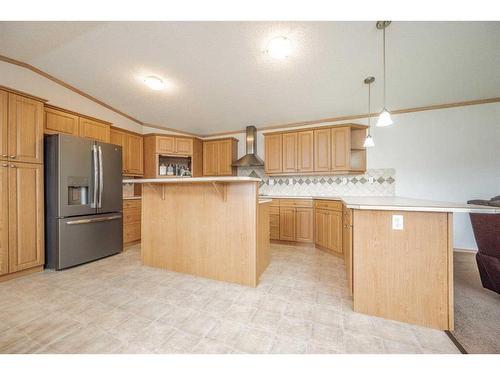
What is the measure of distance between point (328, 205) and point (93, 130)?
3932 mm

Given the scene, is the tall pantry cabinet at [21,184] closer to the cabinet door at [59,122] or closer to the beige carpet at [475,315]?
the cabinet door at [59,122]

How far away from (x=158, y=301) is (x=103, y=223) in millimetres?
1812

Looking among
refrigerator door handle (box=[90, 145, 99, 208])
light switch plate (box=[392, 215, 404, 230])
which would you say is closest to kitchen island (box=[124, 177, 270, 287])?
refrigerator door handle (box=[90, 145, 99, 208])

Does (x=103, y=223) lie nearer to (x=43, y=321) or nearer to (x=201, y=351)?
(x=43, y=321)

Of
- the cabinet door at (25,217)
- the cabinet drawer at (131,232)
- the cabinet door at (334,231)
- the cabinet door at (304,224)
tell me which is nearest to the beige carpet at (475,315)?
the cabinet door at (334,231)

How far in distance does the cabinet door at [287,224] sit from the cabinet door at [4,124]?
3.74m

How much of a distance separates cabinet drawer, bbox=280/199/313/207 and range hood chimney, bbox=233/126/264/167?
1.05 metres

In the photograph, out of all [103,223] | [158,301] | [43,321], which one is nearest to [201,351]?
[158,301]

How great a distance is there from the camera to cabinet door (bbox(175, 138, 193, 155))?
4.59 metres

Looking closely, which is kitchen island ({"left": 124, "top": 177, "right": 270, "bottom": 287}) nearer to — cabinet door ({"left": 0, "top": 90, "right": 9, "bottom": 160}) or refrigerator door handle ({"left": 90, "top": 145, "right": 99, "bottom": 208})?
refrigerator door handle ({"left": 90, "top": 145, "right": 99, "bottom": 208})

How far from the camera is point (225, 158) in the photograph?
480 cm

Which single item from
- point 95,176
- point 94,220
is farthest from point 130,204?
point 95,176

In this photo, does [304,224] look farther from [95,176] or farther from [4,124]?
[4,124]

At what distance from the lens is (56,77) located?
9.64 feet
